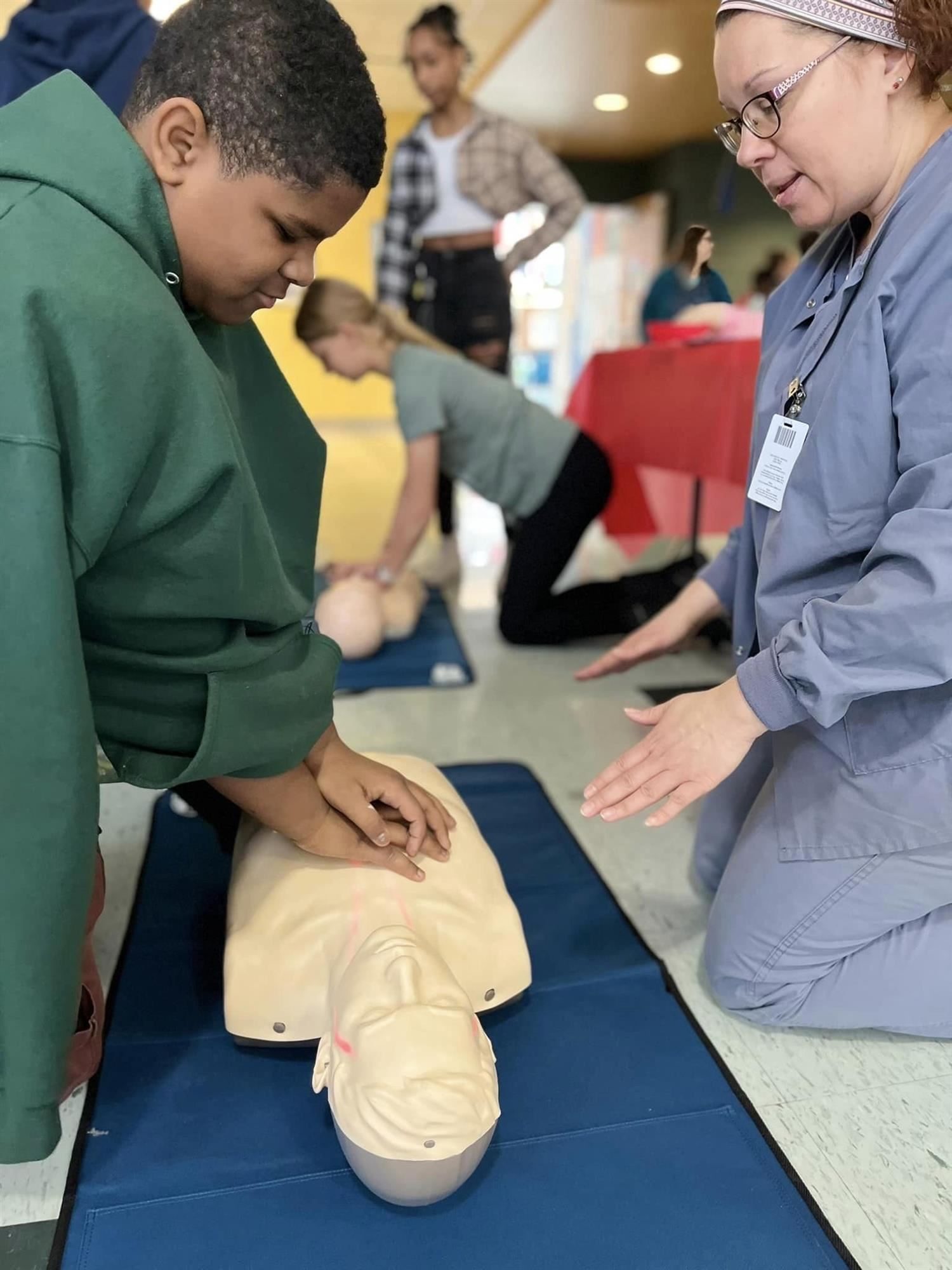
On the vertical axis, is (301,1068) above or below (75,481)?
below

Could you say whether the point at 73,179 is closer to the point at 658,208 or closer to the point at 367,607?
the point at 367,607

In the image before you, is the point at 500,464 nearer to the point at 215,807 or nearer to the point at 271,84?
the point at 215,807

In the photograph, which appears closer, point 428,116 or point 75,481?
point 75,481

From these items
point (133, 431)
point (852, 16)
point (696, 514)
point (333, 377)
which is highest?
point (852, 16)

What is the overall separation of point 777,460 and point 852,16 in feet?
1.36

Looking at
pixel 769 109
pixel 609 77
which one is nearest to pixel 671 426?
pixel 769 109

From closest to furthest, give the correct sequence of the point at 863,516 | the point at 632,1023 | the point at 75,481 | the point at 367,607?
the point at 75,481 → the point at 863,516 → the point at 632,1023 → the point at 367,607

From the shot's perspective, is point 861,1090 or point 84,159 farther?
point 861,1090

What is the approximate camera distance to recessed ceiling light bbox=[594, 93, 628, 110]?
21.1 feet

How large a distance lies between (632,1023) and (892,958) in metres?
0.30

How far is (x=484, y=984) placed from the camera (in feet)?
3.32

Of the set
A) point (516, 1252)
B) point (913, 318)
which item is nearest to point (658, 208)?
point (913, 318)

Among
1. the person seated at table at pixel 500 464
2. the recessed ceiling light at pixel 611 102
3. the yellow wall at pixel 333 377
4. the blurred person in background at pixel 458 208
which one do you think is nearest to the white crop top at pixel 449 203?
the blurred person in background at pixel 458 208

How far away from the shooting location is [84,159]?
0.72 metres
